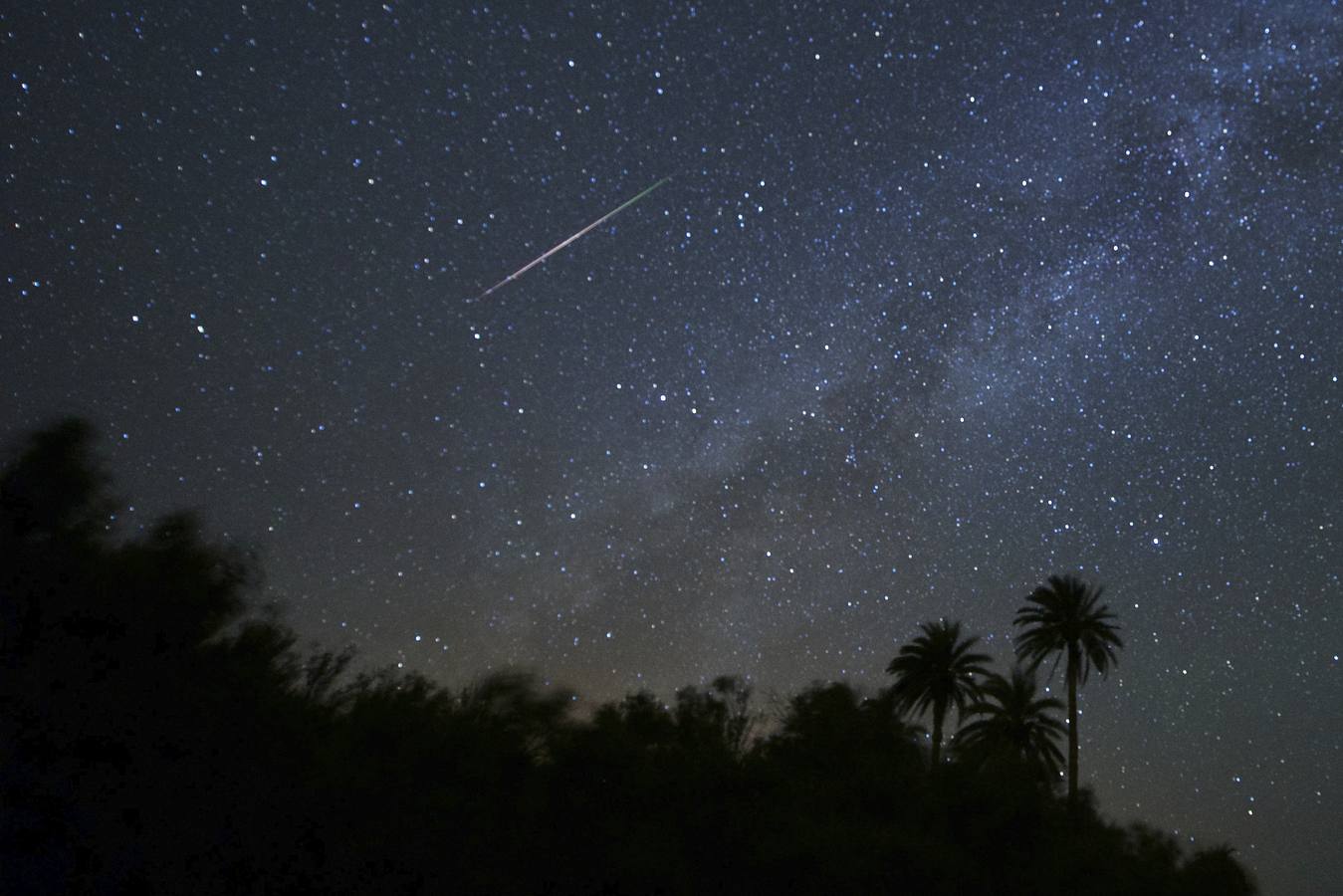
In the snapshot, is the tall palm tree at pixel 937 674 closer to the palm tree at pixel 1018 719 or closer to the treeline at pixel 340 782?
the palm tree at pixel 1018 719

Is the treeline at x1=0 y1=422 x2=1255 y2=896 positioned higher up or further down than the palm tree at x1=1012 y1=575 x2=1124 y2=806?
further down

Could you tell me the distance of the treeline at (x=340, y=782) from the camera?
48.2ft

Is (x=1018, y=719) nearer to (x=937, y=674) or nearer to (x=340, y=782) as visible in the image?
(x=937, y=674)

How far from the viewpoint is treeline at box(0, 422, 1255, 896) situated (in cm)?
1470

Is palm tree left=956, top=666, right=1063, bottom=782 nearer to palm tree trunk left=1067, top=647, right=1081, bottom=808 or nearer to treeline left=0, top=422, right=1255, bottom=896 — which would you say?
palm tree trunk left=1067, top=647, right=1081, bottom=808

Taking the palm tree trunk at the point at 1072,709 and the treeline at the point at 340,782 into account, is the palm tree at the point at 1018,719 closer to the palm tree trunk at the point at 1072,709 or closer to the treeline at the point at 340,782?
the palm tree trunk at the point at 1072,709

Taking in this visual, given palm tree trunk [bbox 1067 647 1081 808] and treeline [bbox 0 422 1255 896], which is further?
palm tree trunk [bbox 1067 647 1081 808]

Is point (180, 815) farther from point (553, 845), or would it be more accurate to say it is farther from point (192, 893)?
point (553, 845)

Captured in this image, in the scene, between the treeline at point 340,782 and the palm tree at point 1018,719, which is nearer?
the treeline at point 340,782

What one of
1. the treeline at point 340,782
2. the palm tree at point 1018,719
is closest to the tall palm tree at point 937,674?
the palm tree at point 1018,719


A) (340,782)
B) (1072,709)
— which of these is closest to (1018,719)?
(1072,709)

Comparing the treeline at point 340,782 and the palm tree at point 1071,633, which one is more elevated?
the palm tree at point 1071,633

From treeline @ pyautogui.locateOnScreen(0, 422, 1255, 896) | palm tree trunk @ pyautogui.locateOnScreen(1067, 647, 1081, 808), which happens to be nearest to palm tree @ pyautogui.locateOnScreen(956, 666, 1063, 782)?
palm tree trunk @ pyautogui.locateOnScreen(1067, 647, 1081, 808)

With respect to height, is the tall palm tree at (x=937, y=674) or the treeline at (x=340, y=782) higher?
the tall palm tree at (x=937, y=674)
